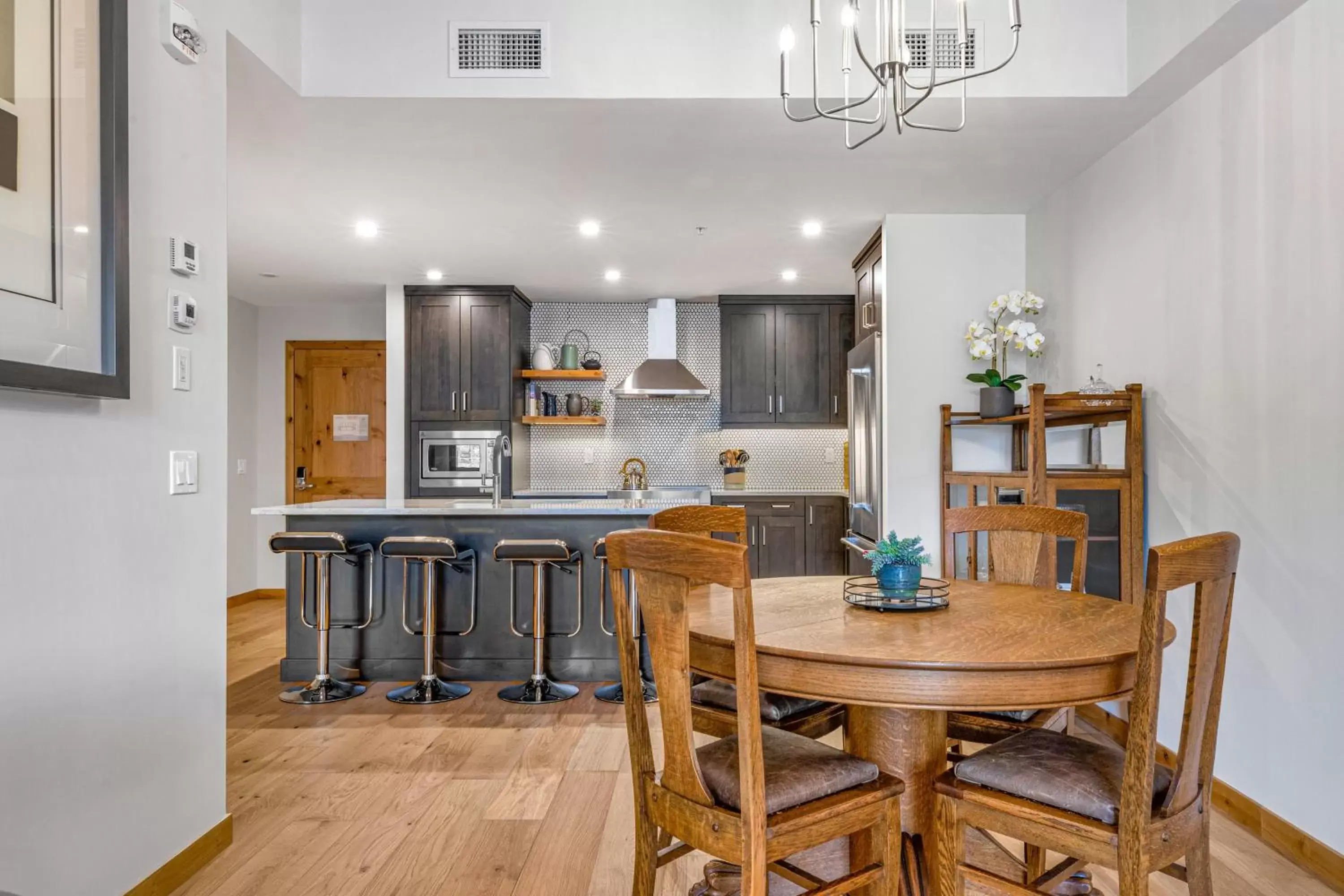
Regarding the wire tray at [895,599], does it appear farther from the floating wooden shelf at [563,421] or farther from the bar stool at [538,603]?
the floating wooden shelf at [563,421]

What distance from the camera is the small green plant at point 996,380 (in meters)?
3.86

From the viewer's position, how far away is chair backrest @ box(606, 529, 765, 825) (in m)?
1.36

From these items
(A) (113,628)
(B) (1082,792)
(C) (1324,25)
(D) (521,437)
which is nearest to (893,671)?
(B) (1082,792)

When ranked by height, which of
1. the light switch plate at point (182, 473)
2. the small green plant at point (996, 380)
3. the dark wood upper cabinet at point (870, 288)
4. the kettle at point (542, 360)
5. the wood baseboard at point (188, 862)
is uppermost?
the dark wood upper cabinet at point (870, 288)

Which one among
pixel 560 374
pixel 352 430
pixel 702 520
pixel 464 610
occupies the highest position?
pixel 560 374

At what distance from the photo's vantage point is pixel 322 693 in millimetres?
3902

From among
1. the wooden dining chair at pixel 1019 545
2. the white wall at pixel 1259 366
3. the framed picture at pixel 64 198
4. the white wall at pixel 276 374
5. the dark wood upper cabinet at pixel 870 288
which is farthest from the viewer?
the white wall at pixel 276 374

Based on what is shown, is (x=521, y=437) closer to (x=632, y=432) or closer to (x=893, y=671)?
(x=632, y=432)

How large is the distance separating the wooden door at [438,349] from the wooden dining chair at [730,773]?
471 centimetres

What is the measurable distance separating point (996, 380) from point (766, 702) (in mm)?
2469

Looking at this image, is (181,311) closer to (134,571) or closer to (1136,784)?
(134,571)

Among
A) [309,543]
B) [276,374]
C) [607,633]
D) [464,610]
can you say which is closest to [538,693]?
[607,633]

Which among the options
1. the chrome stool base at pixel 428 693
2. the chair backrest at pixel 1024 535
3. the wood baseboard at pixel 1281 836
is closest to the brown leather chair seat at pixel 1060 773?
the wood baseboard at pixel 1281 836

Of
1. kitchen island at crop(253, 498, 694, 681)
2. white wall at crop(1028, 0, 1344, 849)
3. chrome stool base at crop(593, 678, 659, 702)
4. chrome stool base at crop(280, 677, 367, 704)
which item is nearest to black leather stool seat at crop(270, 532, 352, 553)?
kitchen island at crop(253, 498, 694, 681)
